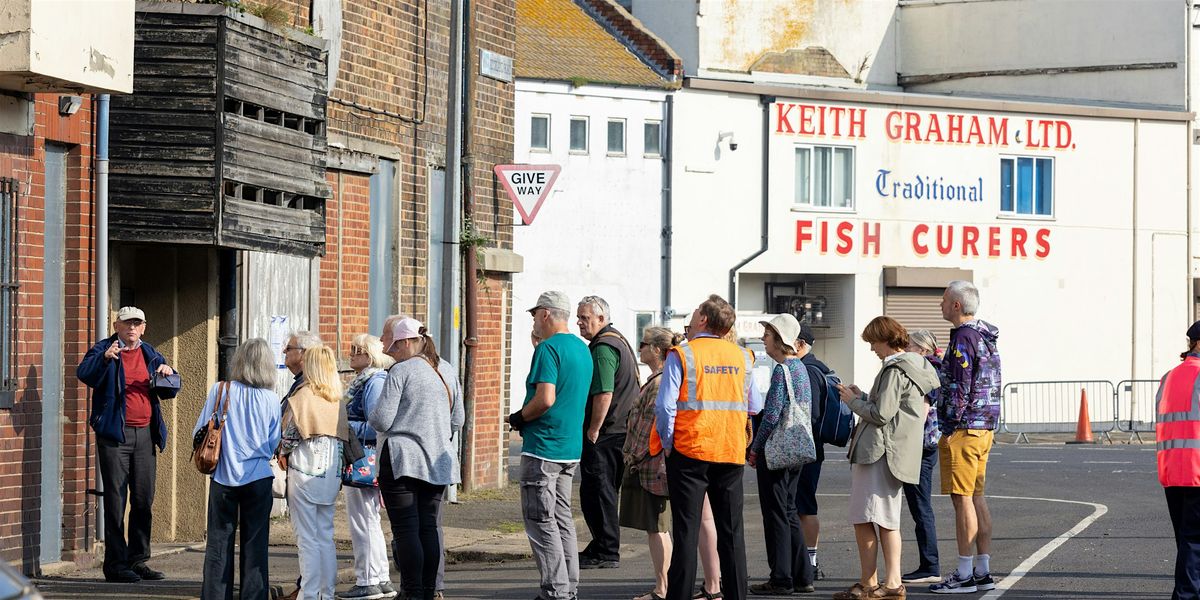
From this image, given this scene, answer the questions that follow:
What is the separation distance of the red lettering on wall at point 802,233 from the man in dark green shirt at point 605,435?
24.6m

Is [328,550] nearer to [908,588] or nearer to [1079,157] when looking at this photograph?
[908,588]

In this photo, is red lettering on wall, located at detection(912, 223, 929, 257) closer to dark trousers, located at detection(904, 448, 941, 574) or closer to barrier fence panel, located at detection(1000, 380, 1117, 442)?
barrier fence panel, located at detection(1000, 380, 1117, 442)

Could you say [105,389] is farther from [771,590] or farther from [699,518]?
[771,590]

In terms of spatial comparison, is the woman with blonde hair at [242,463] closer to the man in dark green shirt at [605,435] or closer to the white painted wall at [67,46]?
the white painted wall at [67,46]

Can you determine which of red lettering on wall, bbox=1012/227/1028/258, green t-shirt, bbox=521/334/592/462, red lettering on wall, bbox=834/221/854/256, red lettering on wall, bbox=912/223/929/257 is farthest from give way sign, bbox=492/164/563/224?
red lettering on wall, bbox=1012/227/1028/258

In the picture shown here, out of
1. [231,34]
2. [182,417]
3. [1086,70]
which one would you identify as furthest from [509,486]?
[1086,70]

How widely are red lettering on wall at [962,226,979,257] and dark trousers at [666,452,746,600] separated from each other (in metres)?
29.5

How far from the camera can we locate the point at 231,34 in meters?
12.8

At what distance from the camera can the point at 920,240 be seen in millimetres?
38500

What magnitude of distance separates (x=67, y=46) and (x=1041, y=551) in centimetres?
801

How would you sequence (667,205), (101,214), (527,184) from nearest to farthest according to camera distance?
(101,214), (527,184), (667,205)

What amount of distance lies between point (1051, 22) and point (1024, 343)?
8.26 m

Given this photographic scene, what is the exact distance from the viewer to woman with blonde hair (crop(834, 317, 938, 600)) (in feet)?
35.8

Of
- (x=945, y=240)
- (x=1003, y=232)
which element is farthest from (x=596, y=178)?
(x=1003, y=232)
